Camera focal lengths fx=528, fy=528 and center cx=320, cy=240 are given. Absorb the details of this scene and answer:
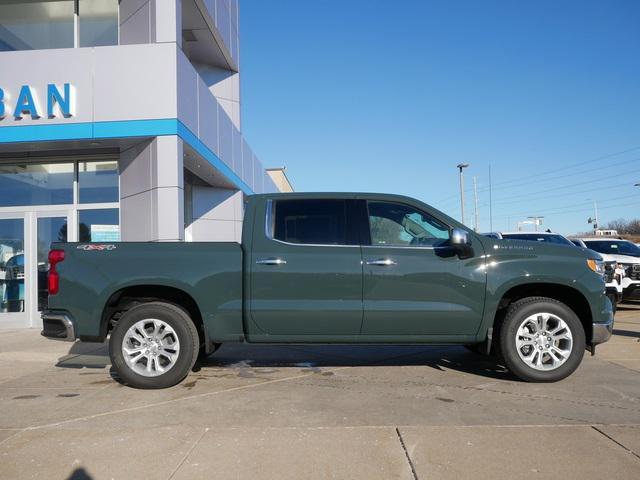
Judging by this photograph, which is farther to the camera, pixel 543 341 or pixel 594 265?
pixel 594 265

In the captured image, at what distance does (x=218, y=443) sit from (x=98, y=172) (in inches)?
340

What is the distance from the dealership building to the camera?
31.4 feet

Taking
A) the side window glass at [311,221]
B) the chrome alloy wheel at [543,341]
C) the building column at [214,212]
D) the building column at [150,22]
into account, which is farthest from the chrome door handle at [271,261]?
the building column at [214,212]

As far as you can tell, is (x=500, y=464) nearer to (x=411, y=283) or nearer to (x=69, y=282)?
(x=411, y=283)

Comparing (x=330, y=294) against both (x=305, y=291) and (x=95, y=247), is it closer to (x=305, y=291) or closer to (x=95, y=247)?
(x=305, y=291)

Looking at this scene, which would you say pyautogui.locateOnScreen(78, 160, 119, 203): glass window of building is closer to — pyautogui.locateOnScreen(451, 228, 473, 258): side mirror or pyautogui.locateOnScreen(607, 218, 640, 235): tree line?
pyautogui.locateOnScreen(451, 228, 473, 258): side mirror

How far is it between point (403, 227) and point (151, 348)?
9.47 ft

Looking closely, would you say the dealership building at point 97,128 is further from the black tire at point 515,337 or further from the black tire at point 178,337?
the black tire at point 515,337

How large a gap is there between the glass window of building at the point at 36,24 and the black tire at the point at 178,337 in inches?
320

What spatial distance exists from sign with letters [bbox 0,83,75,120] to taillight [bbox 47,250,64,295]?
201 inches

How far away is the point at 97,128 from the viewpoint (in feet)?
31.6

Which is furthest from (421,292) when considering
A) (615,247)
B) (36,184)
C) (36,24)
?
(36,24)

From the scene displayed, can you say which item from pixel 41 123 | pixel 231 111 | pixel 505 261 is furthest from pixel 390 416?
pixel 231 111

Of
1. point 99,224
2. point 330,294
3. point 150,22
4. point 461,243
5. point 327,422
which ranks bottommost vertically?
point 327,422
